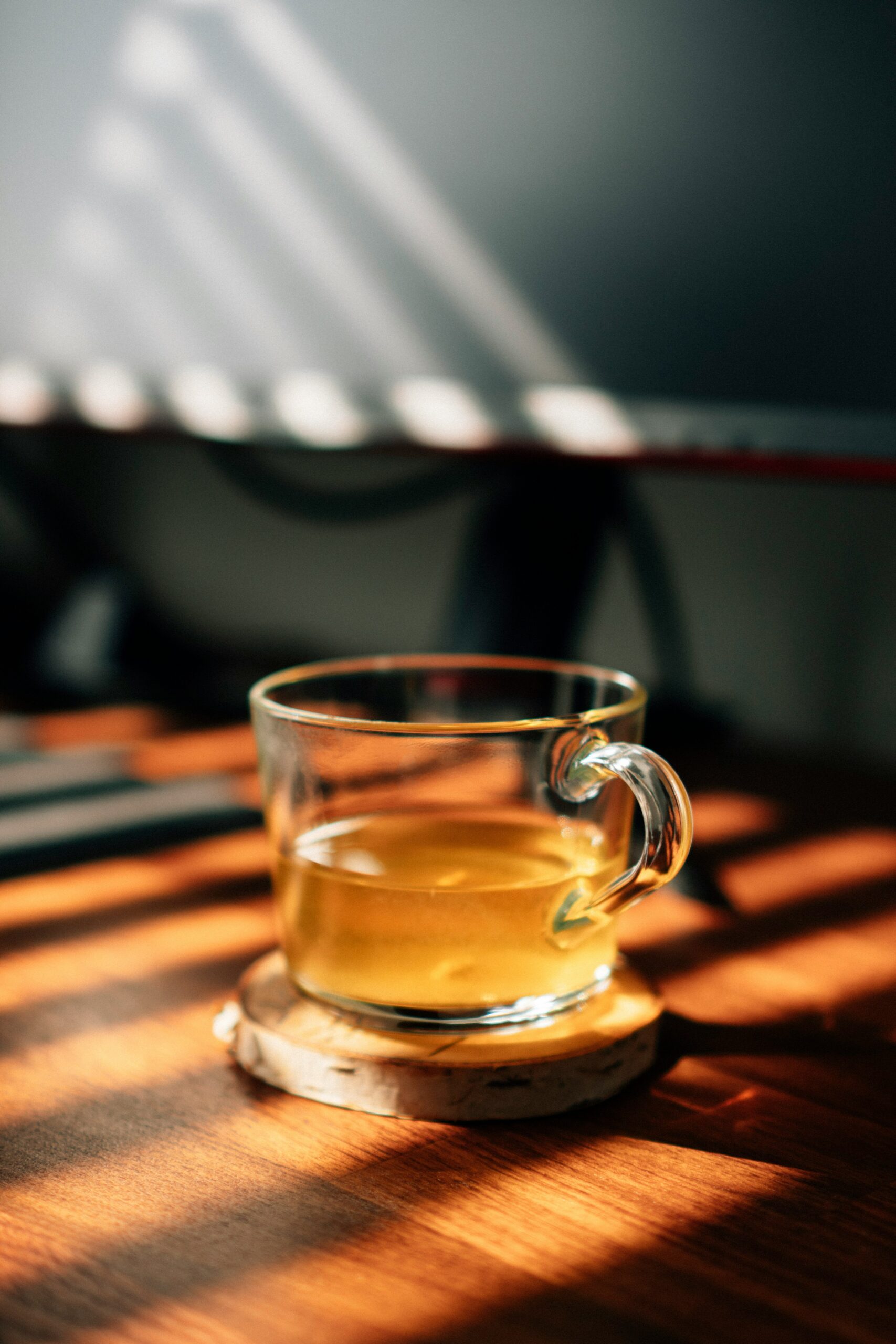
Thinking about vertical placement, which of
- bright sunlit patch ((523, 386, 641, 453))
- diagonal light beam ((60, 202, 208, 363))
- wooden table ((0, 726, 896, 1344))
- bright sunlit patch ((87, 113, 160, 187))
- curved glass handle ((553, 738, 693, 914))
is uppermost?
bright sunlit patch ((87, 113, 160, 187))

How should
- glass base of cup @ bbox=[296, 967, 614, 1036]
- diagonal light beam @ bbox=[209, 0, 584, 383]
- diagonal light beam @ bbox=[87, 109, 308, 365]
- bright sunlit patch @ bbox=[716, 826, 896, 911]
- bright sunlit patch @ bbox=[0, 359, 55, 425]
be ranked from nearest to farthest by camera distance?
glass base of cup @ bbox=[296, 967, 614, 1036]
bright sunlit patch @ bbox=[716, 826, 896, 911]
diagonal light beam @ bbox=[209, 0, 584, 383]
diagonal light beam @ bbox=[87, 109, 308, 365]
bright sunlit patch @ bbox=[0, 359, 55, 425]

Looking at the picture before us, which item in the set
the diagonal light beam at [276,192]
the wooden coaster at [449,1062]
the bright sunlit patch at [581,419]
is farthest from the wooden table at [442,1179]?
the diagonal light beam at [276,192]

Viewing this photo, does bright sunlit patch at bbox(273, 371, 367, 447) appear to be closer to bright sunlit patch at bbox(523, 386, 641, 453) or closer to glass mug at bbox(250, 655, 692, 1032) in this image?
bright sunlit patch at bbox(523, 386, 641, 453)

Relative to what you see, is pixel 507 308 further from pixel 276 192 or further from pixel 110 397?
pixel 110 397

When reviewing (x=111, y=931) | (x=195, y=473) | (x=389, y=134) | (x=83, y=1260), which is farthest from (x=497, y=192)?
(x=195, y=473)

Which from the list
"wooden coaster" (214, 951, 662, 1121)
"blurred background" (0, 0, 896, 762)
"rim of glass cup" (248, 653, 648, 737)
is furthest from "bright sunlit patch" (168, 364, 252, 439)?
"wooden coaster" (214, 951, 662, 1121)

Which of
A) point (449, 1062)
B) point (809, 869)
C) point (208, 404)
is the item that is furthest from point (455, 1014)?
point (208, 404)

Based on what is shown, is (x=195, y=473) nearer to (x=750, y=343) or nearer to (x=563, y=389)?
(x=563, y=389)
